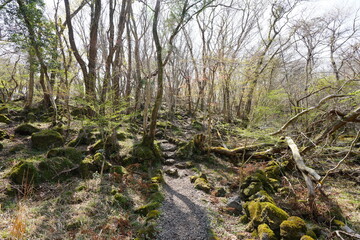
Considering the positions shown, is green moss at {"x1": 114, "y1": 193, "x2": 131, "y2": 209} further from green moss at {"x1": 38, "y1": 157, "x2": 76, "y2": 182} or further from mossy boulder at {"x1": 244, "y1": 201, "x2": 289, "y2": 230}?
mossy boulder at {"x1": 244, "y1": 201, "x2": 289, "y2": 230}

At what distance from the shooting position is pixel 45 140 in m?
6.57

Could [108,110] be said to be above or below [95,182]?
above

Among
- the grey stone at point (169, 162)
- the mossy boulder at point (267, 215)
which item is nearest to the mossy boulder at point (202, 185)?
the mossy boulder at point (267, 215)

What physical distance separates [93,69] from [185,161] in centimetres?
604

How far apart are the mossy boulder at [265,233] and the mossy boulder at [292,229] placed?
0.57 ft

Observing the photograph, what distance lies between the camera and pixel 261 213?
350cm

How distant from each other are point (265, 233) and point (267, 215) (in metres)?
0.42

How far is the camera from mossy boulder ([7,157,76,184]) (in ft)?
13.4

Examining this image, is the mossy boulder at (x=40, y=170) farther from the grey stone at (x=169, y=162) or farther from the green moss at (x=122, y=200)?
the grey stone at (x=169, y=162)

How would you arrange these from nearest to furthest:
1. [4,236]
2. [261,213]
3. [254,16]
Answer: [4,236]
[261,213]
[254,16]

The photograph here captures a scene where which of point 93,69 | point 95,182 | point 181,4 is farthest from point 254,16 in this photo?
point 95,182

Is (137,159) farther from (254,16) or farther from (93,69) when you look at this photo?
(254,16)

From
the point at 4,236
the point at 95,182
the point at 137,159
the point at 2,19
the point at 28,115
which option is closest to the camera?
the point at 4,236

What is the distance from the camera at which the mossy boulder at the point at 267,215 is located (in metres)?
3.31
